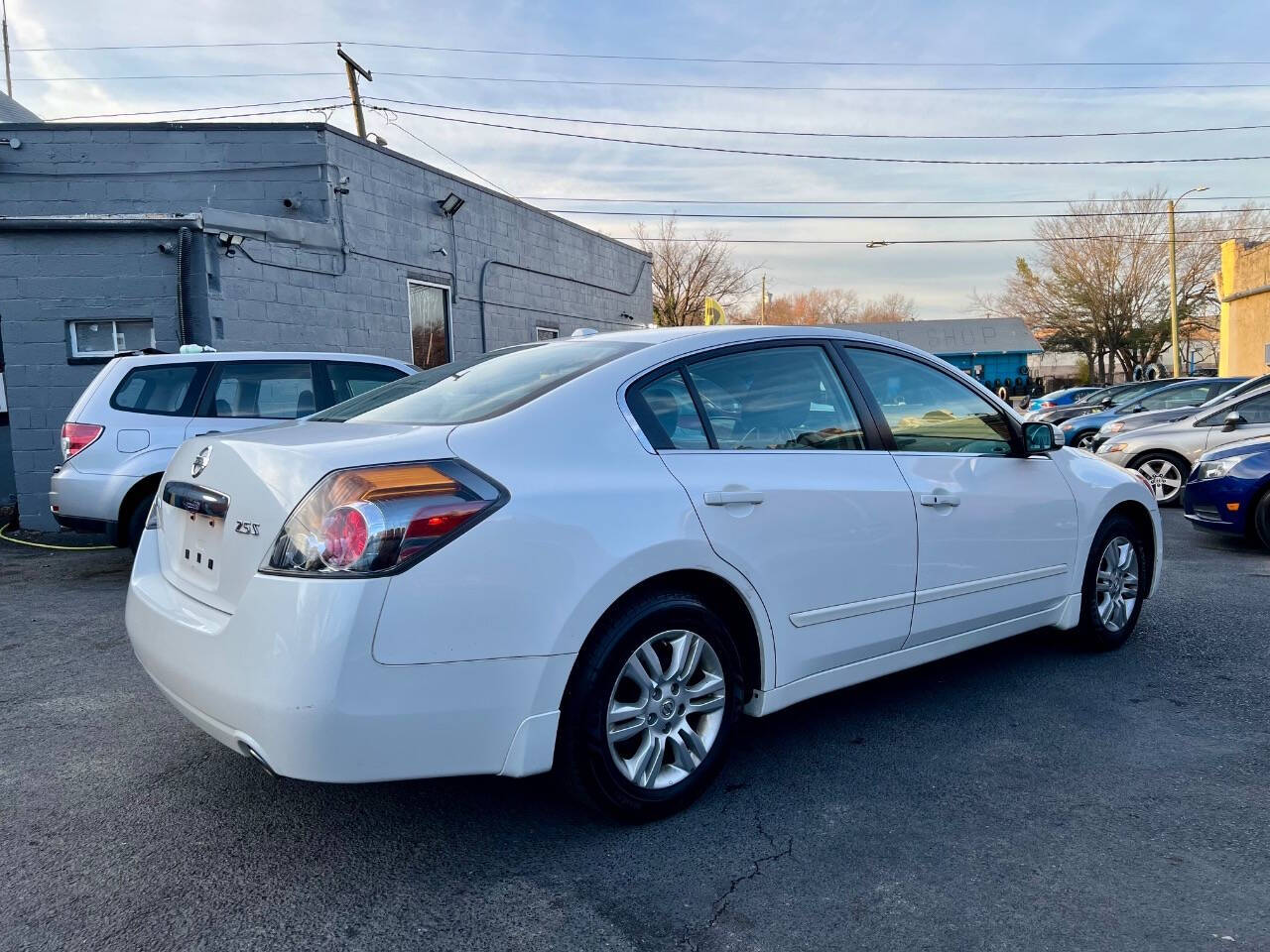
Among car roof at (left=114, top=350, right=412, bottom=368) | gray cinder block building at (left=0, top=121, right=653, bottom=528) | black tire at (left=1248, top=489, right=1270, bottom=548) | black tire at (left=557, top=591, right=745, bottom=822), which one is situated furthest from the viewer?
gray cinder block building at (left=0, top=121, right=653, bottom=528)

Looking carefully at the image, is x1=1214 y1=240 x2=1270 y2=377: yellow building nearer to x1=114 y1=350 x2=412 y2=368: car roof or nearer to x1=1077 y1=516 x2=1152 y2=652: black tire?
x1=1077 y1=516 x2=1152 y2=652: black tire

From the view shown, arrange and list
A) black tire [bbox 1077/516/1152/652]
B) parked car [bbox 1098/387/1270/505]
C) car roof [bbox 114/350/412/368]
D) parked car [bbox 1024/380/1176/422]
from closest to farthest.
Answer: black tire [bbox 1077/516/1152/652] < car roof [bbox 114/350/412/368] < parked car [bbox 1098/387/1270/505] < parked car [bbox 1024/380/1176/422]

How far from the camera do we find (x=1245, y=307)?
2959 centimetres

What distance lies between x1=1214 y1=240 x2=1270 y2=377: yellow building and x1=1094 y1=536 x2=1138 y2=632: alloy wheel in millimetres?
26644

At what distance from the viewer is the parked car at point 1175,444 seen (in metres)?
9.83

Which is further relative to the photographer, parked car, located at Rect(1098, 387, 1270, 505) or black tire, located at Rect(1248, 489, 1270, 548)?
parked car, located at Rect(1098, 387, 1270, 505)

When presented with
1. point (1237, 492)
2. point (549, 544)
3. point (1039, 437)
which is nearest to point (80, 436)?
point (549, 544)

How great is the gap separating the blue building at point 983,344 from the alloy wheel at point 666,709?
156 feet

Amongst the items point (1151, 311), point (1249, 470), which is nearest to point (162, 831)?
point (1249, 470)

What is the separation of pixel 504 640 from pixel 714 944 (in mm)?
934

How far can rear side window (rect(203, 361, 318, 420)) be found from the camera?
24.4 ft

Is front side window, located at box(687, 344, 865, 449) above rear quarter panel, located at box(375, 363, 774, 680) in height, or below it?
above

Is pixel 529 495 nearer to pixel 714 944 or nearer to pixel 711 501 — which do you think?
pixel 711 501

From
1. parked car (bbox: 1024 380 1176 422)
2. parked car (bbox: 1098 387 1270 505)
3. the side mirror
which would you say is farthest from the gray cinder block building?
parked car (bbox: 1024 380 1176 422)
